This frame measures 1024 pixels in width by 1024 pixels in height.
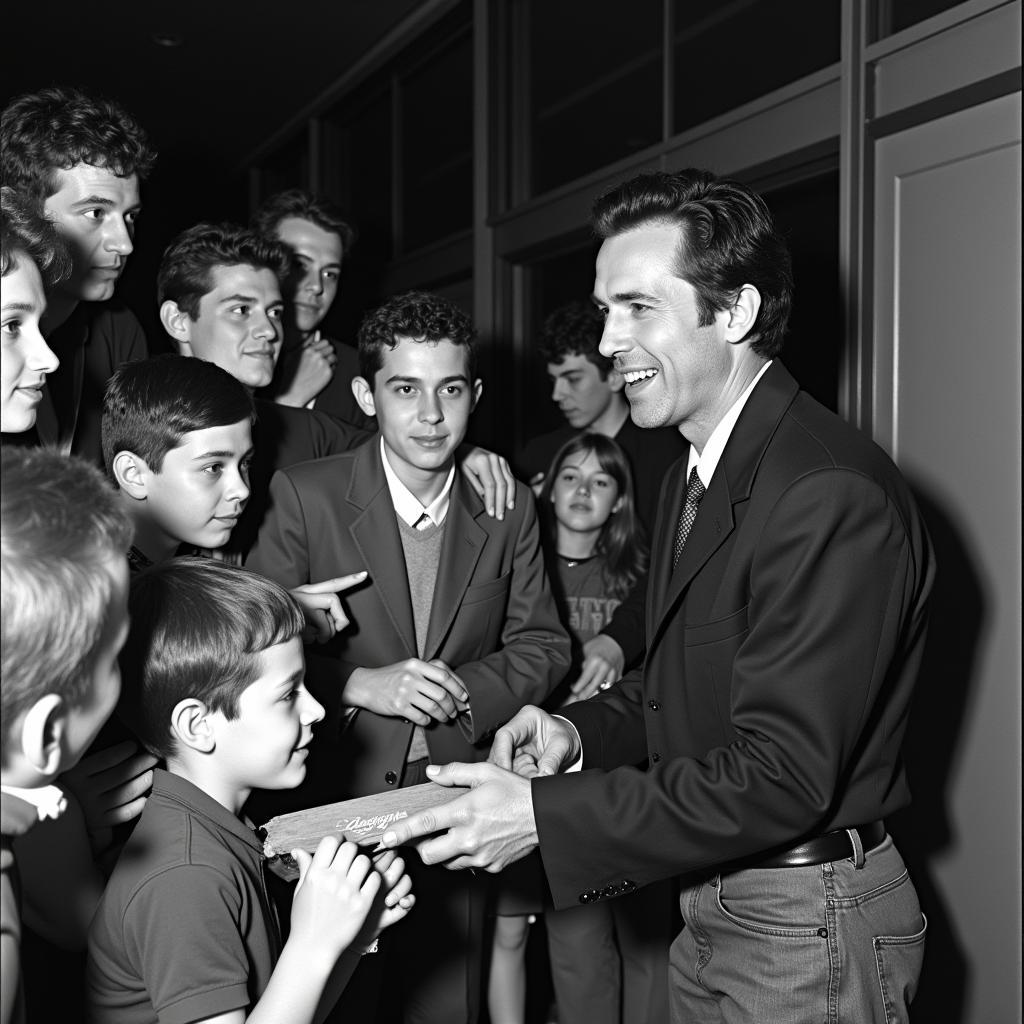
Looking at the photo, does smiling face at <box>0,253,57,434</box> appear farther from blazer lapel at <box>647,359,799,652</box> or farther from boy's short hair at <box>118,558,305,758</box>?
blazer lapel at <box>647,359,799,652</box>

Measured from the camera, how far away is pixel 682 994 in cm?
177

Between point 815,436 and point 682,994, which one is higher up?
point 815,436

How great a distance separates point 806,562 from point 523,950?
1709 millimetres

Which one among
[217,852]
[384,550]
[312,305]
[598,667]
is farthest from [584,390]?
[217,852]

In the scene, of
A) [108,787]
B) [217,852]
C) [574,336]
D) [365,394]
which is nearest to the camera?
[217,852]

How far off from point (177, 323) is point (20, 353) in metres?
1.48

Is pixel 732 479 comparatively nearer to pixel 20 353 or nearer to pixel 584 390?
pixel 20 353

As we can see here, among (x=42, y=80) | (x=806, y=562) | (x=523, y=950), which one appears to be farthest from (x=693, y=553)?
(x=42, y=80)

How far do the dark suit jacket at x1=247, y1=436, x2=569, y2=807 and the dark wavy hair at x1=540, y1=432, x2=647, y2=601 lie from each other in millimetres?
796

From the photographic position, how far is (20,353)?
1313 mm

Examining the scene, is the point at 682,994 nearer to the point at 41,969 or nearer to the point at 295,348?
the point at 41,969

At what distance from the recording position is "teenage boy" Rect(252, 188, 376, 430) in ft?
10.4

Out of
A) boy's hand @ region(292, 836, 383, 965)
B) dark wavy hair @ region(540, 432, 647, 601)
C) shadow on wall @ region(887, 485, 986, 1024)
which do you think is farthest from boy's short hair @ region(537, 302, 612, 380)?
boy's hand @ region(292, 836, 383, 965)

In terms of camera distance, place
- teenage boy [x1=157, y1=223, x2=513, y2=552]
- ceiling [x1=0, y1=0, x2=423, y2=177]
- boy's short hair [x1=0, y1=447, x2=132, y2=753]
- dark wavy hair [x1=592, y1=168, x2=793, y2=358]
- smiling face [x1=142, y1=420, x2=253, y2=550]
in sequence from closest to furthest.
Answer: boy's short hair [x1=0, y1=447, x2=132, y2=753], dark wavy hair [x1=592, y1=168, x2=793, y2=358], smiling face [x1=142, y1=420, x2=253, y2=550], teenage boy [x1=157, y1=223, x2=513, y2=552], ceiling [x1=0, y1=0, x2=423, y2=177]
